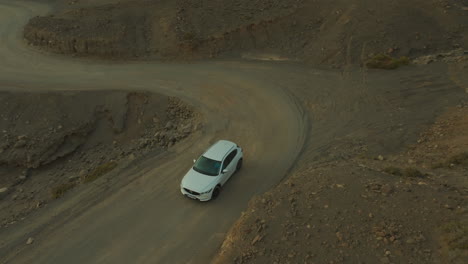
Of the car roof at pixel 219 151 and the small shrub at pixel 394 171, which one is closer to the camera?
the small shrub at pixel 394 171

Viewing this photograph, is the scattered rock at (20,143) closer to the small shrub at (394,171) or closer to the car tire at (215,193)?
the car tire at (215,193)

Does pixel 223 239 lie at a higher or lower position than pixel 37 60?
lower

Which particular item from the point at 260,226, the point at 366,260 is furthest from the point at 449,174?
the point at 260,226

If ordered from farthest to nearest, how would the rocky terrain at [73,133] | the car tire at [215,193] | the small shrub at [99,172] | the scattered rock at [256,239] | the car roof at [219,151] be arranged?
the rocky terrain at [73,133]
the small shrub at [99,172]
the car roof at [219,151]
the car tire at [215,193]
the scattered rock at [256,239]

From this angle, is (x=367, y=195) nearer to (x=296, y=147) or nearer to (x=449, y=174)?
(x=449, y=174)

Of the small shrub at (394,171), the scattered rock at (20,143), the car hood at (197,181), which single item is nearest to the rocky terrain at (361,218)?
the small shrub at (394,171)

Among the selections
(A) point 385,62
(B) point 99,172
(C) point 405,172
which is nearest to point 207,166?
(B) point 99,172
